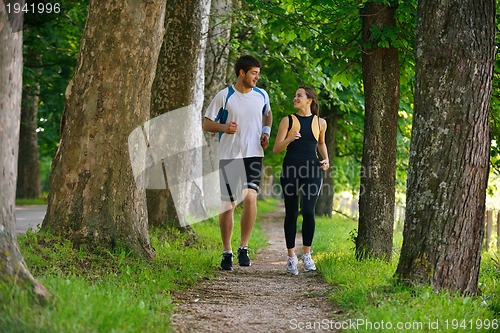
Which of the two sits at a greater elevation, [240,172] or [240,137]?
[240,137]

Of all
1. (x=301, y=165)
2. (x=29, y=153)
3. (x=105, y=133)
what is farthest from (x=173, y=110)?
(x=29, y=153)

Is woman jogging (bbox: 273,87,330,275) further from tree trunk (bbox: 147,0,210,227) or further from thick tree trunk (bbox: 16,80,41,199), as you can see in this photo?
thick tree trunk (bbox: 16,80,41,199)

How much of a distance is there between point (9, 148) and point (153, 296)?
1.77m

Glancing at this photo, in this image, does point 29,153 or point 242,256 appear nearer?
point 242,256

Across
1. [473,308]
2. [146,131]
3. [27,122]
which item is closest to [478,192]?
[473,308]

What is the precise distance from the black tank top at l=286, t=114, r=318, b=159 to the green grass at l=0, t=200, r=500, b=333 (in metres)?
1.33

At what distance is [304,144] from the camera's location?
26.0 ft

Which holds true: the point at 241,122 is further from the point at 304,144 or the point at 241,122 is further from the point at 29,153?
the point at 29,153

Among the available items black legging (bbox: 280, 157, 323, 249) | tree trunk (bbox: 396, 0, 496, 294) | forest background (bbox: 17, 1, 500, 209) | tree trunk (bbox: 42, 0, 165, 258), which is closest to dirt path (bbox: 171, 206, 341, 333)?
black legging (bbox: 280, 157, 323, 249)

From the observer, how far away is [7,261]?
445 cm

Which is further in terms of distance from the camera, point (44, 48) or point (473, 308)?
point (44, 48)

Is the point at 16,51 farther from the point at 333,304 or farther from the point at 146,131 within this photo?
the point at 333,304

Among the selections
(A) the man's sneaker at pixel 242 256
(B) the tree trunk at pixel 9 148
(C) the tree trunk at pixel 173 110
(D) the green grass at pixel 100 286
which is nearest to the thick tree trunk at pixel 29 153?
(C) the tree trunk at pixel 173 110

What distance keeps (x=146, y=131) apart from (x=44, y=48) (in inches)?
622
